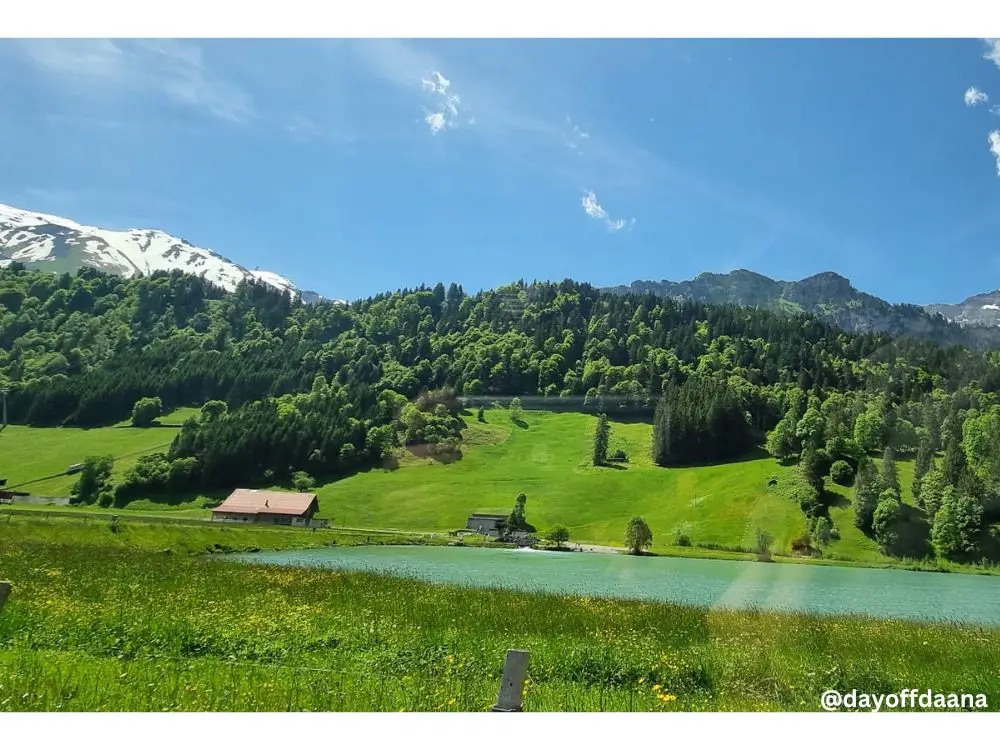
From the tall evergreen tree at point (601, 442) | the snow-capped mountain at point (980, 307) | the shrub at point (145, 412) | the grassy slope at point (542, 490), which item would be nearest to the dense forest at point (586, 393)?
the shrub at point (145, 412)

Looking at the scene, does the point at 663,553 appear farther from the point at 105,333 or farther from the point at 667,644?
the point at 105,333

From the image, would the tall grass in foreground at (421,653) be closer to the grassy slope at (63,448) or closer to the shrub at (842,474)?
the shrub at (842,474)

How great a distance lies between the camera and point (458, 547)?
71.8 metres

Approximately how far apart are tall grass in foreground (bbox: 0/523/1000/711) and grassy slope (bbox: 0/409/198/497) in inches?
3545

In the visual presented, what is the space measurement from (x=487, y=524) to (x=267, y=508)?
2932cm

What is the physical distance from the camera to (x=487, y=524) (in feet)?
293

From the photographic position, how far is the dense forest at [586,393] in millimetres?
88375

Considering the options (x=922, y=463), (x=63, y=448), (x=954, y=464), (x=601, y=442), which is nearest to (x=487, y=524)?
(x=601, y=442)

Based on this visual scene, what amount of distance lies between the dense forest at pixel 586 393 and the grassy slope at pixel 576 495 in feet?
19.2

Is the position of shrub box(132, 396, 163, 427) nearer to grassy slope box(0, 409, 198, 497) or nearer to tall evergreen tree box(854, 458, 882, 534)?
grassy slope box(0, 409, 198, 497)

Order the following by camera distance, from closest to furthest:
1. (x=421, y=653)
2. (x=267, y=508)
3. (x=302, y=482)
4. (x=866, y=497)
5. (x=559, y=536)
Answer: (x=421, y=653) < (x=866, y=497) < (x=559, y=536) < (x=267, y=508) < (x=302, y=482)

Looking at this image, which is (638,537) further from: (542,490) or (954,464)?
(954,464)

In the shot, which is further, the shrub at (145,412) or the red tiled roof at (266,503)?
the shrub at (145,412)

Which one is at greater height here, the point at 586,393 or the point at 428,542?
the point at 586,393
